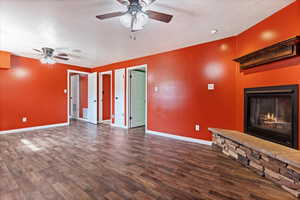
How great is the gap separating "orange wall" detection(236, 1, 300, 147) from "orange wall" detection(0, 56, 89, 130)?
5.60 meters

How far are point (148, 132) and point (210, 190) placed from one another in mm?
2773

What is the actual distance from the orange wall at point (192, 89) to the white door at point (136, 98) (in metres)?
0.78

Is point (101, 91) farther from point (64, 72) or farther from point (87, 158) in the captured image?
point (87, 158)

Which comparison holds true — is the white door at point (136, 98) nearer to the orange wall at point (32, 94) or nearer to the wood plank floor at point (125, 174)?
the wood plank floor at point (125, 174)

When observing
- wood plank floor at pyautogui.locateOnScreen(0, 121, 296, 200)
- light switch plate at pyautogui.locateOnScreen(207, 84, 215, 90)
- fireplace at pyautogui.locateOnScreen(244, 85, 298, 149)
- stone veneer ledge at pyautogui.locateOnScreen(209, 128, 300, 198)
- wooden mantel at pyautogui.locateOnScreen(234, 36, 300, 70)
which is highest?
wooden mantel at pyautogui.locateOnScreen(234, 36, 300, 70)

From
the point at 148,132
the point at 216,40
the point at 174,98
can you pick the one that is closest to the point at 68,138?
the point at 148,132

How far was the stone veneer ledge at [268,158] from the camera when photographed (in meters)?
1.61

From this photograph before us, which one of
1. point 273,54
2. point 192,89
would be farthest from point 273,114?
point 192,89

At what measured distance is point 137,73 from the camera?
202 inches

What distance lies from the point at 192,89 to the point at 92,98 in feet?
13.8

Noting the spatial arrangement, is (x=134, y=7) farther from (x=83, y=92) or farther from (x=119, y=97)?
(x=83, y=92)

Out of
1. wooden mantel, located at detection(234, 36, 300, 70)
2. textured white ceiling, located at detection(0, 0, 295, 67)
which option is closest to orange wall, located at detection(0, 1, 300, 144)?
wooden mantel, located at detection(234, 36, 300, 70)

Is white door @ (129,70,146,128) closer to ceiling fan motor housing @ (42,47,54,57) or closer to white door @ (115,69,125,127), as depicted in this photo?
white door @ (115,69,125,127)

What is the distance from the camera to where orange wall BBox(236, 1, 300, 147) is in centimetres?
Result: 190
